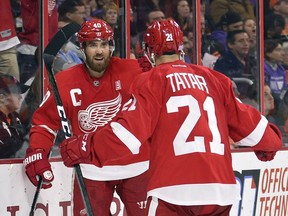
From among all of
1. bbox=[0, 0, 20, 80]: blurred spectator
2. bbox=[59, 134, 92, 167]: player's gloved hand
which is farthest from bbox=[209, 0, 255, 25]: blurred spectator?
bbox=[59, 134, 92, 167]: player's gloved hand

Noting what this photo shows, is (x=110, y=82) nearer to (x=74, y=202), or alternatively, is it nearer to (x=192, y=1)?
(x=74, y=202)

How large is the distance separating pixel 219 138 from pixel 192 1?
8.75 feet

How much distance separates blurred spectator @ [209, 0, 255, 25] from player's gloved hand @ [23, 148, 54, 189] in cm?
209

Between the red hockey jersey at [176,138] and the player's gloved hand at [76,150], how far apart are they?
0.03 meters

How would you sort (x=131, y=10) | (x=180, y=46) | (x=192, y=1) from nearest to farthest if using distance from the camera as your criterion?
(x=180, y=46), (x=131, y=10), (x=192, y=1)

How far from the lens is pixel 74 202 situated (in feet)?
13.8

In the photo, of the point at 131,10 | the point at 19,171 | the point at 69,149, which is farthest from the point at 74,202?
the point at 131,10

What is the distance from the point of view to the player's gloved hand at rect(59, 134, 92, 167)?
3.11 meters

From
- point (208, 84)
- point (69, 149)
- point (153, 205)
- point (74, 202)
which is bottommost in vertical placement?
point (74, 202)

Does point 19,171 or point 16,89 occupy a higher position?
point 16,89

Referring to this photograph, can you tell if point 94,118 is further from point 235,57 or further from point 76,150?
point 235,57

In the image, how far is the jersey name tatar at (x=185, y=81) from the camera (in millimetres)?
3160

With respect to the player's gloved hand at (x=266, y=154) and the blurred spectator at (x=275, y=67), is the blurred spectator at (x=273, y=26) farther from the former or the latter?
the player's gloved hand at (x=266, y=154)

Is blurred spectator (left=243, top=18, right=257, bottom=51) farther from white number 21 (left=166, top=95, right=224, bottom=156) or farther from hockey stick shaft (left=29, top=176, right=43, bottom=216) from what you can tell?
white number 21 (left=166, top=95, right=224, bottom=156)
